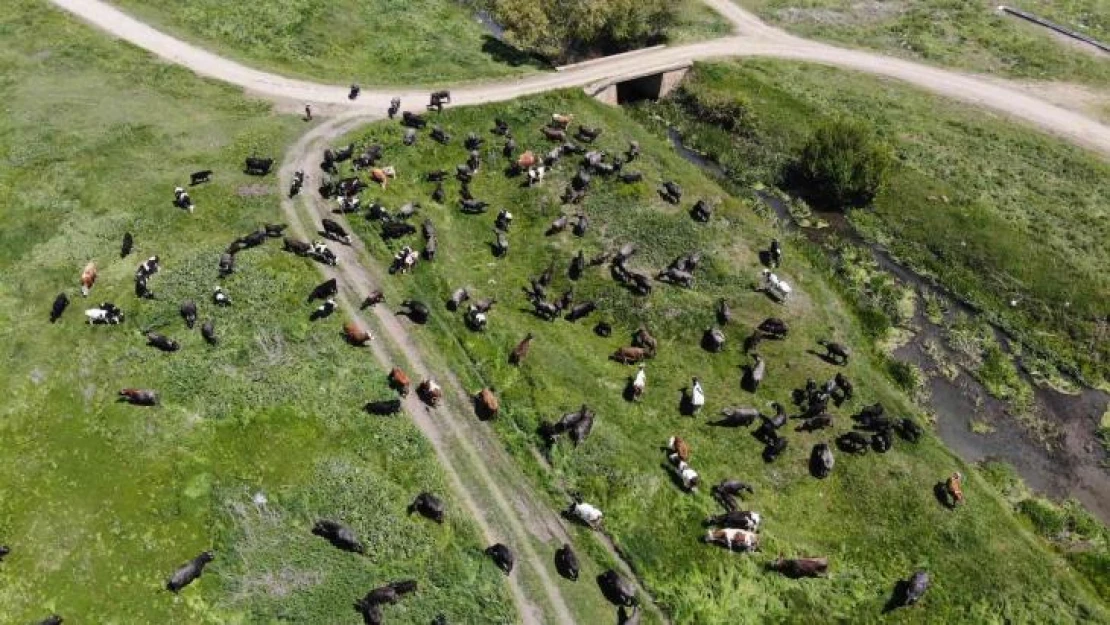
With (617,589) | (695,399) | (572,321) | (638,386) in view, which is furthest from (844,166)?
(617,589)

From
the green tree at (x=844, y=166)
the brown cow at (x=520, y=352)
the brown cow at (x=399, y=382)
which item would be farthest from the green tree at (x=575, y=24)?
the brown cow at (x=399, y=382)

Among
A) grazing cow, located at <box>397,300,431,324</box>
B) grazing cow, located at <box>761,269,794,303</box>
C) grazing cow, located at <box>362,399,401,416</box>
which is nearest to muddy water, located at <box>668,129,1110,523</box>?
grazing cow, located at <box>761,269,794,303</box>

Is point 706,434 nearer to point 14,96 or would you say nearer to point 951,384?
point 951,384

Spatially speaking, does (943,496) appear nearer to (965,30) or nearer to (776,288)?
(776,288)

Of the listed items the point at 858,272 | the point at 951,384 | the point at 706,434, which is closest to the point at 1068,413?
the point at 951,384

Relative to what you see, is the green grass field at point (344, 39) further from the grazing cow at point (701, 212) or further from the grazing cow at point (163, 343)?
the grazing cow at point (163, 343)

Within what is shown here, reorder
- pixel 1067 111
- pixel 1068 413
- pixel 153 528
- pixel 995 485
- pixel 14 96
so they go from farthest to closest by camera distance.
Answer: pixel 1067 111 → pixel 14 96 → pixel 1068 413 → pixel 995 485 → pixel 153 528
